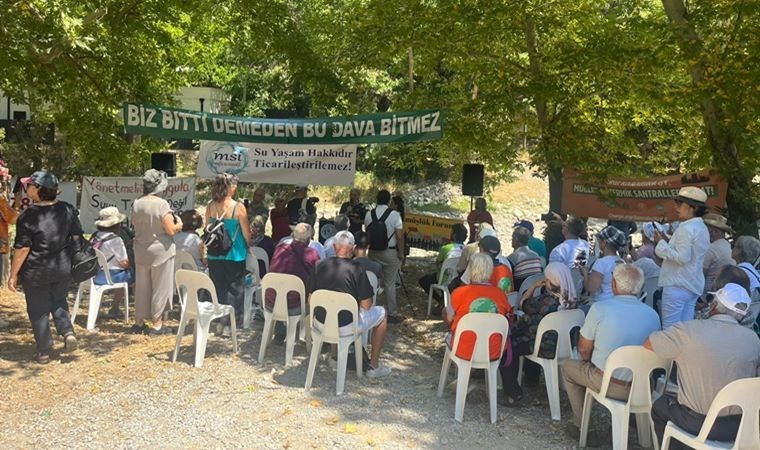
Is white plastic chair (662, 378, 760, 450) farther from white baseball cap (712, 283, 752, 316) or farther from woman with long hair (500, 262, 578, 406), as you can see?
woman with long hair (500, 262, 578, 406)

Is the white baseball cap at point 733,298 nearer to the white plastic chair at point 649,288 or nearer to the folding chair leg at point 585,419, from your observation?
the folding chair leg at point 585,419

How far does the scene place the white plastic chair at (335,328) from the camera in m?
5.51

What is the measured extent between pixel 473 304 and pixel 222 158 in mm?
5686

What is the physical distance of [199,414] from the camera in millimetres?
5074

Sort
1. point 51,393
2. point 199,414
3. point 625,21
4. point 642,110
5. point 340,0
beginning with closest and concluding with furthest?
point 199,414 → point 51,393 → point 625,21 → point 642,110 → point 340,0

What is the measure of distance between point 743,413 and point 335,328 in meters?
3.01

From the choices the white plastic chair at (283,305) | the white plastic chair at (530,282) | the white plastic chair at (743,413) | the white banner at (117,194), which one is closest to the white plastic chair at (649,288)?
the white plastic chair at (530,282)

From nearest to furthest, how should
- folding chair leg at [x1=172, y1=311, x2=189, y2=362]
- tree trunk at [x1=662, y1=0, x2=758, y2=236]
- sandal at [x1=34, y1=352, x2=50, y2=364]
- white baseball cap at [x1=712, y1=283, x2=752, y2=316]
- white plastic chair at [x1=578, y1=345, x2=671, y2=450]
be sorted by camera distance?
white baseball cap at [x1=712, y1=283, x2=752, y2=316], white plastic chair at [x1=578, y1=345, x2=671, y2=450], sandal at [x1=34, y1=352, x2=50, y2=364], folding chair leg at [x1=172, y1=311, x2=189, y2=362], tree trunk at [x1=662, y1=0, x2=758, y2=236]

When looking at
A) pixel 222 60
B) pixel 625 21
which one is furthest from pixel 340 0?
pixel 222 60

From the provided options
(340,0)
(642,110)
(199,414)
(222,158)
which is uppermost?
(340,0)

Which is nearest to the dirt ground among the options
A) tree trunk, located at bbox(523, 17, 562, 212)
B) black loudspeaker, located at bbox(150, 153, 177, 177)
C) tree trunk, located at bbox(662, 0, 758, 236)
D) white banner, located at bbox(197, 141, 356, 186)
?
white banner, located at bbox(197, 141, 356, 186)

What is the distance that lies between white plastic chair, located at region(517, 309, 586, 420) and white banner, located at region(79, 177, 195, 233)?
22.8 ft

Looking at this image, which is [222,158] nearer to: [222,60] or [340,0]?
[340,0]

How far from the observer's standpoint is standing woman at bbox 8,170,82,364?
580cm
